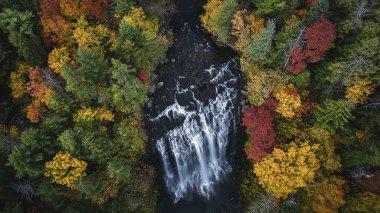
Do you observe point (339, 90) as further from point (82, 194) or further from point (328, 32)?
point (82, 194)

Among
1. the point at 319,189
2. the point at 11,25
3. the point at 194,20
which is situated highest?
the point at 11,25

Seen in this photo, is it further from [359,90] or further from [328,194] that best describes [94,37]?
[328,194]

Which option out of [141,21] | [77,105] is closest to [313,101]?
[141,21]

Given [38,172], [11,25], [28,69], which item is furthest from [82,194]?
[11,25]

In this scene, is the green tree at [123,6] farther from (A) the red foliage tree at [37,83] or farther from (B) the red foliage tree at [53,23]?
(A) the red foliage tree at [37,83]

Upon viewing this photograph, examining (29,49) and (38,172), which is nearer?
(38,172)
